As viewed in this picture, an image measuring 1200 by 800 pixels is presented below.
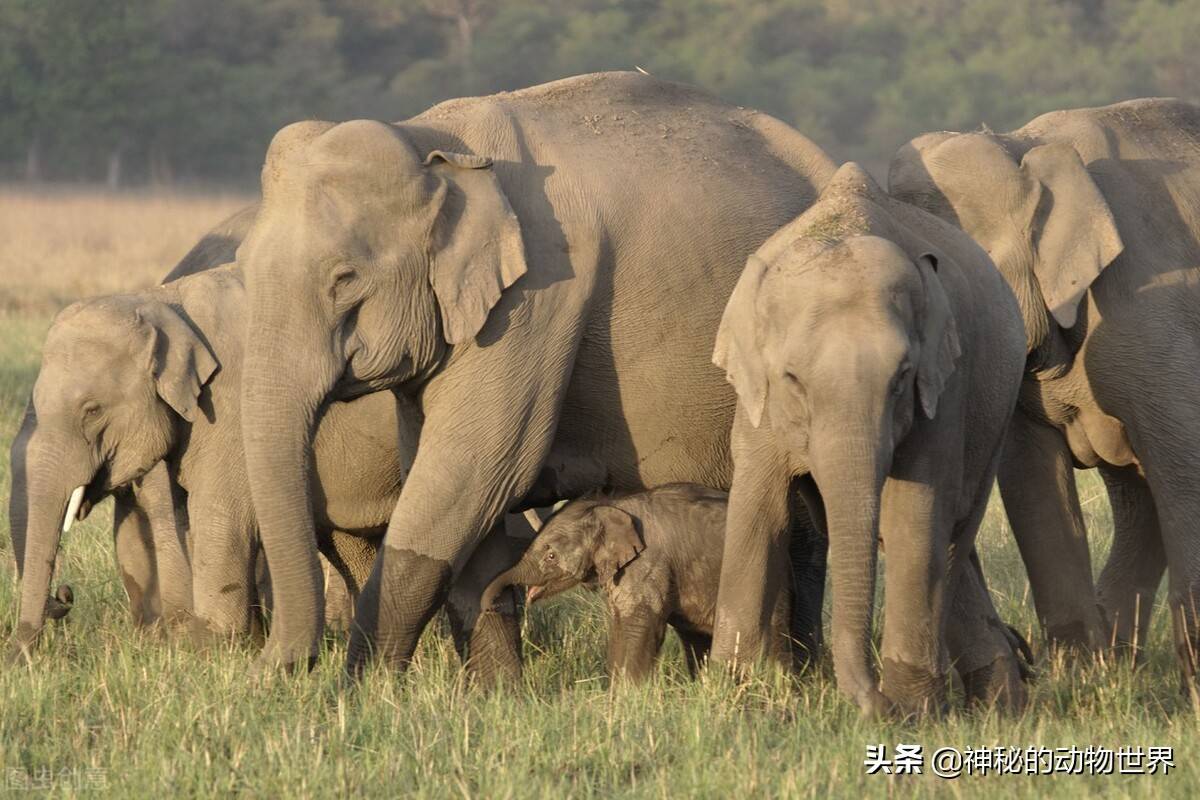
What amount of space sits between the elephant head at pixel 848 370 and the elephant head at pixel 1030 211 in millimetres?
1341

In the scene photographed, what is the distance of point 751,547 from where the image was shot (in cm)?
558

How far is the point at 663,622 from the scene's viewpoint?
620 cm

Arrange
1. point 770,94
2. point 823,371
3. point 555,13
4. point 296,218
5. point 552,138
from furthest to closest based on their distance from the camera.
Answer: point 555,13, point 770,94, point 552,138, point 296,218, point 823,371

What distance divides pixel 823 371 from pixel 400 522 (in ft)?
4.81

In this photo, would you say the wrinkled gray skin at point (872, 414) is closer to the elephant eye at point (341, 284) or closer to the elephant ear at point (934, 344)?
the elephant ear at point (934, 344)

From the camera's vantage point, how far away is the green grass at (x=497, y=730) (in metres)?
4.78

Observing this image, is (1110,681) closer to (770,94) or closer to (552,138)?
(552,138)

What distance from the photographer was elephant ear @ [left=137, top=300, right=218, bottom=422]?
22.3 ft

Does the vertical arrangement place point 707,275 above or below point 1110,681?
above

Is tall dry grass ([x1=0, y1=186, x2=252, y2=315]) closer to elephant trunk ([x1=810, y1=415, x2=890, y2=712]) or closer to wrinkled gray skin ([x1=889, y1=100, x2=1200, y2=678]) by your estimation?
wrinkled gray skin ([x1=889, y1=100, x2=1200, y2=678])

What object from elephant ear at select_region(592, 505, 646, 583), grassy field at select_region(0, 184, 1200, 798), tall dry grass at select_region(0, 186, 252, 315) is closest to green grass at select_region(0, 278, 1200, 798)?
grassy field at select_region(0, 184, 1200, 798)

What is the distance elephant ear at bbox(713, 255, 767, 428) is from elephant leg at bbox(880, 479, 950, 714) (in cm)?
44

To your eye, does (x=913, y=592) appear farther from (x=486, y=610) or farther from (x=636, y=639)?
(x=486, y=610)

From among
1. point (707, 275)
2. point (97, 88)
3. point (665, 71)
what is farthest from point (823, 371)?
point (665, 71)
